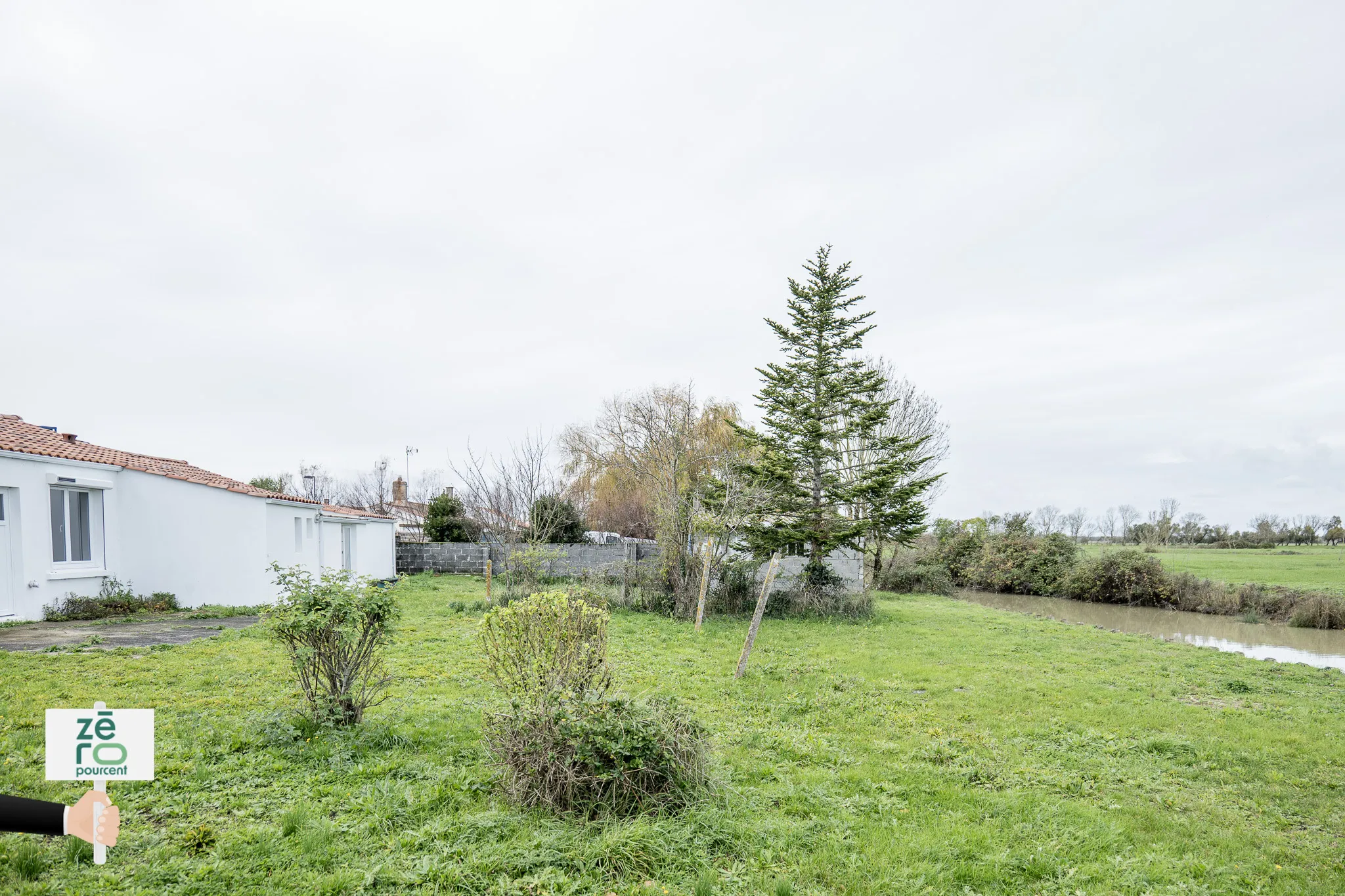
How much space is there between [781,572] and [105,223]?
16.2 metres

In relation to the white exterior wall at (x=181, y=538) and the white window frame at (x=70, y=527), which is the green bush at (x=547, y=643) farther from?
the white window frame at (x=70, y=527)

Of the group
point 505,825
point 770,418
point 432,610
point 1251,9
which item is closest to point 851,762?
point 505,825

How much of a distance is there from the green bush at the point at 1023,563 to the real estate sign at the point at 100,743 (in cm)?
3050

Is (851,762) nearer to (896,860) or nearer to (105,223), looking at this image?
(896,860)

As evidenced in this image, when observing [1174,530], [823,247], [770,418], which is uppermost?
[823,247]

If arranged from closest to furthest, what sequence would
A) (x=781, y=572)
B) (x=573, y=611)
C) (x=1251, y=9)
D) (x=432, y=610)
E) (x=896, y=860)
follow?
(x=896, y=860) < (x=573, y=611) < (x=1251, y=9) < (x=432, y=610) < (x=781, y=572)

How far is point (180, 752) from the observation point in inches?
195

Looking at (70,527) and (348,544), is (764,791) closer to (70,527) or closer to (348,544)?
(70,527)

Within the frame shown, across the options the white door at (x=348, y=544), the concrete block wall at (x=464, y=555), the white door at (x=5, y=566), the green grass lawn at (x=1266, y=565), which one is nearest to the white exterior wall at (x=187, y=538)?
the white door at (x=5, y=566)

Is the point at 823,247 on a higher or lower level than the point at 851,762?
higher

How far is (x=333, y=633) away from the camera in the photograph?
5.53 metres

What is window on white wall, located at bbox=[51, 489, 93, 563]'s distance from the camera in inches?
522

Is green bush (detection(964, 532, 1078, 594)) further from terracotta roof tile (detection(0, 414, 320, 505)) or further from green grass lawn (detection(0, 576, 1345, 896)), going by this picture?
terracotta roof tile (detection(0, 414, 320, 505))

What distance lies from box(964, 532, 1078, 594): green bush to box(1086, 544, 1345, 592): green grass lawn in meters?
2.22
